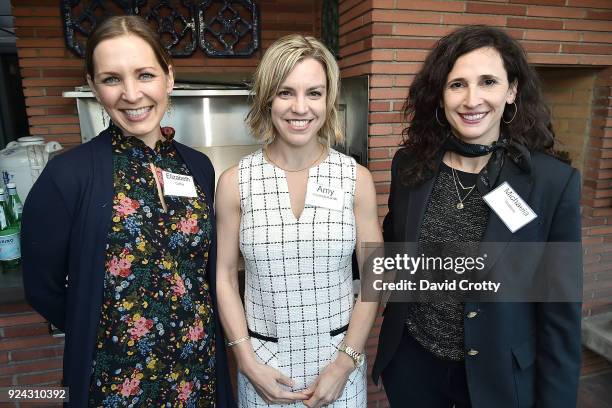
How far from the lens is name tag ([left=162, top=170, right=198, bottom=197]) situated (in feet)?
4.31

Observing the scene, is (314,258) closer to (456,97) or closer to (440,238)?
(440,238)

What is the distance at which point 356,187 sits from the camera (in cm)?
145

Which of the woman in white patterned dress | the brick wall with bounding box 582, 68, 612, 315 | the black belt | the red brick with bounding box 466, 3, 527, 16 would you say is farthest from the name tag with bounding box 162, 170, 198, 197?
the brick wall with bounding box 582, 68, 612, 315

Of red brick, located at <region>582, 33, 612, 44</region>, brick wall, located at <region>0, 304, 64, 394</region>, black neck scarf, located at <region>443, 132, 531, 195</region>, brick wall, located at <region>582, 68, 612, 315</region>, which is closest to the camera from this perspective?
black neck scarf, located at <region>443, 132, 531, 195</region>

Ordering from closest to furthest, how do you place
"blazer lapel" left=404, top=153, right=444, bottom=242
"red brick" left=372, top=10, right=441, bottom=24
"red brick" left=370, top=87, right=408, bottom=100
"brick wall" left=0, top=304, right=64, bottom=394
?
"blazer lapel" left=404, top=153, right=444, bottom=242 → "brick wall" left=0, top=304, right=64, bottom=394 → "red brick" left=372, top=10, right=441, bottom=24 → "red brick" left=370, top=87, right=408, bottom=100

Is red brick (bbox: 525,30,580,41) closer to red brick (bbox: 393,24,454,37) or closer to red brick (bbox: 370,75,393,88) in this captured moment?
red brick (bbox: 393,24,454,37)

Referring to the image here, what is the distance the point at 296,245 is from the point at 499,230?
25.3 inches

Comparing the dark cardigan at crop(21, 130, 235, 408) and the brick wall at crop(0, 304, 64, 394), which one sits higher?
the dark cardigan at crop(21, 130, 235, 408)

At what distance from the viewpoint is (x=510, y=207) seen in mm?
1267

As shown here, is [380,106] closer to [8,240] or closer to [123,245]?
[123,245]

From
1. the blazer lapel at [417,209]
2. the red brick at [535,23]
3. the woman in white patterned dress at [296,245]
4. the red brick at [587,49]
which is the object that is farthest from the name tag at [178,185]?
the red brick at [587,49]

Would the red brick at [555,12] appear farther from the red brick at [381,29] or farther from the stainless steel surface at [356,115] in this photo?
the stainless steel surface at [356,115]

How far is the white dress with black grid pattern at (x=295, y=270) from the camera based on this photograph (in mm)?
1378

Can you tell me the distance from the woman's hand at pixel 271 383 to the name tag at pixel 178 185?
64 cm
